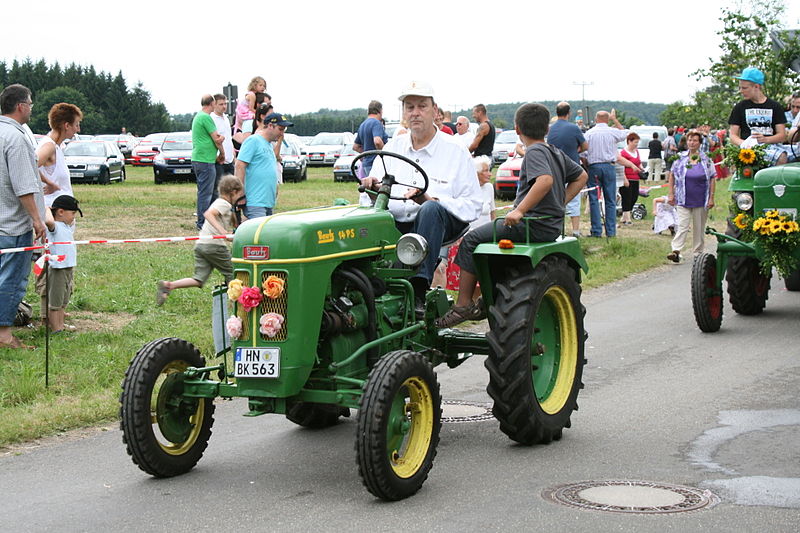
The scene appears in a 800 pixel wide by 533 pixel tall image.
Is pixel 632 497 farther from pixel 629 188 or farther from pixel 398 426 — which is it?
pixel 629 188

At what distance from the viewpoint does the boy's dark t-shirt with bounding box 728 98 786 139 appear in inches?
474

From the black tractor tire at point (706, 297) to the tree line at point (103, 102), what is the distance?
311 ft

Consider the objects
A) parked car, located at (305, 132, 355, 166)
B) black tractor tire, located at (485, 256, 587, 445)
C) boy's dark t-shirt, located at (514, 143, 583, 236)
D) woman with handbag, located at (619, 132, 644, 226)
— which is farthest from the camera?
parked car, located at (305, 132, 355, 166)

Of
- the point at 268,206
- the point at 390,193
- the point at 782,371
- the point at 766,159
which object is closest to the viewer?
the point at 390,193

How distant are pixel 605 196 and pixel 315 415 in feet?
38.6

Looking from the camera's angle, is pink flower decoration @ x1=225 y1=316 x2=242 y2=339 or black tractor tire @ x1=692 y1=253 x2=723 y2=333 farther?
black tractor tire @ x1=692 y1=253 x2=723 y2=333

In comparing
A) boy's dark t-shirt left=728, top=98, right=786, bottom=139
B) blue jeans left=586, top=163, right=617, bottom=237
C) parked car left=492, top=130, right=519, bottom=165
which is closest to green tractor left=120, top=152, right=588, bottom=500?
boy's dark t-shirt left=728, top=98, right=786, bottom=139

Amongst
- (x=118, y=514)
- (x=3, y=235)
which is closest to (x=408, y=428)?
(x=118, y=514)

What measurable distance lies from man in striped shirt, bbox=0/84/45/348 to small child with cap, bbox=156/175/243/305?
115 centimetres

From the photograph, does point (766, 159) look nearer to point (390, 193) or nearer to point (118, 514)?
point (390, 193)

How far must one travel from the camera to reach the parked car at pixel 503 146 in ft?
129

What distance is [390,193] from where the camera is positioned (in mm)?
6906

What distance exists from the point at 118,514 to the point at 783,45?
60.4 feet

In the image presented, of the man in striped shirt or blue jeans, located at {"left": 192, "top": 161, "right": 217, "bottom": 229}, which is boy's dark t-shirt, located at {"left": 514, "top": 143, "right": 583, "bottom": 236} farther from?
blue jeans, located at {"left": 192, "top": 161, "right": 217, "bottom": 229}
